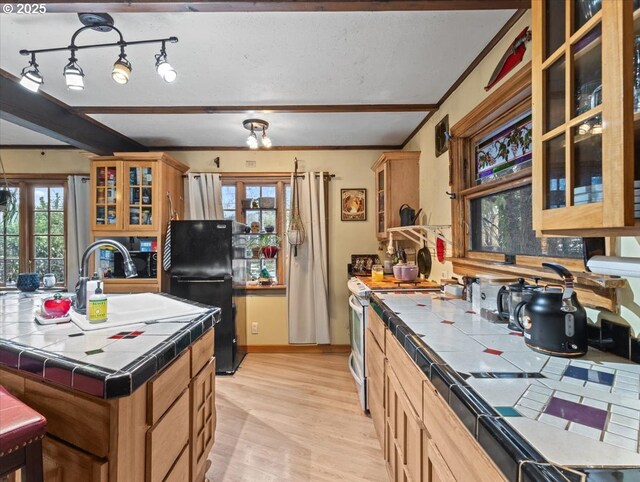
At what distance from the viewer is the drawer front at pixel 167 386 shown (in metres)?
1.06

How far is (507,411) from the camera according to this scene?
0.70 metres

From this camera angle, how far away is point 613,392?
0.79m

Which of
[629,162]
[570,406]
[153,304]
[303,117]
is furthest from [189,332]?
[303,117]

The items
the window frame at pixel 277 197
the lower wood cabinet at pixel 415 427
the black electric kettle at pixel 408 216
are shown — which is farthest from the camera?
the window frame at pixel 277 197

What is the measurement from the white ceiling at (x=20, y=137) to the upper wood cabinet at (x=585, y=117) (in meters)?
4.31

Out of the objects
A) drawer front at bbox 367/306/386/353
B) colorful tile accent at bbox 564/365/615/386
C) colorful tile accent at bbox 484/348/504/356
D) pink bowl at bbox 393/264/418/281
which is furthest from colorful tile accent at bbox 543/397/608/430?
pink bowl at bbox 393/264/418/281

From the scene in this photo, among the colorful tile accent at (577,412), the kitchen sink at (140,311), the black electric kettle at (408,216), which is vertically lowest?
the colorful tile accent at (577,412)

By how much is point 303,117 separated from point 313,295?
6.44 ft

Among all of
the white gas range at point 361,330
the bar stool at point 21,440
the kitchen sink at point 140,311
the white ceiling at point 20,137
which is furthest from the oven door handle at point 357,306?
the white ceiling at point 20,137

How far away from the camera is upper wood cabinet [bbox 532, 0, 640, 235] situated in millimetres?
717

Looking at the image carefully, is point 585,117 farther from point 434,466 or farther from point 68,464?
point 68,464

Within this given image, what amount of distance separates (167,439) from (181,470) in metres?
0.27

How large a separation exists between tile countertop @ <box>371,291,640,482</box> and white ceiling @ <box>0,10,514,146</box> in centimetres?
158

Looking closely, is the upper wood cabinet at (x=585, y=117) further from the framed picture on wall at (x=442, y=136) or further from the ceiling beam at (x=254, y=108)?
the ceiling beam at (x=254, y=108)
